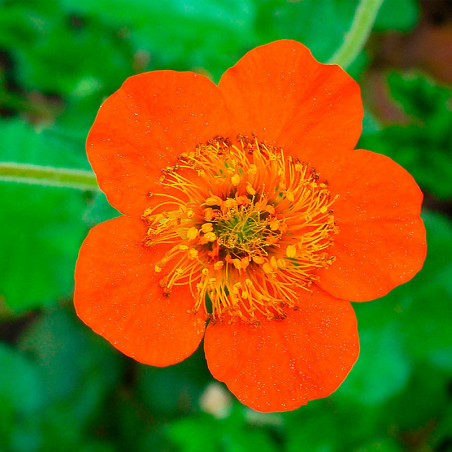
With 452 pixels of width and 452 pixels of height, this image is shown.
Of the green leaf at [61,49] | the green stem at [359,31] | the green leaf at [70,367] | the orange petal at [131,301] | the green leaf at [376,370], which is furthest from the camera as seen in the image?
the green leaf at [61,49]

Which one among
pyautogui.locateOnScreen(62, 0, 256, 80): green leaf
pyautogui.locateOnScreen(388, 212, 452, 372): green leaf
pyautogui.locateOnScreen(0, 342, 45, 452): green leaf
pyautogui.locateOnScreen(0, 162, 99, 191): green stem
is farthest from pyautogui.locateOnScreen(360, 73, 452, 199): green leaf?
pyautogui.locateOnScreen(0, 342, 45, 452): green leaf

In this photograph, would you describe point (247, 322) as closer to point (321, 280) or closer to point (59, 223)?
point (321, 280)

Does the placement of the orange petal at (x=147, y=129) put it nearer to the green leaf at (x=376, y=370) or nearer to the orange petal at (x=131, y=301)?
the orange petal at (x=131, y=301)

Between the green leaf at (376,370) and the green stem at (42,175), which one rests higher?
the green stem at (42,175)

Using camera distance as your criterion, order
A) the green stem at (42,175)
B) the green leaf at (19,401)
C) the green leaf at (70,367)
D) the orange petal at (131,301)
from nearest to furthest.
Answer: the orange petal at (131,301)
the green stem at (42,175)
the green leaf at (19,401)
the green leaf at (70,367)

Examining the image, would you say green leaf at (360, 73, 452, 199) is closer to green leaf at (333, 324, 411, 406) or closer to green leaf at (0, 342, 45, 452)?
green leaf at (333, 324, 411, 406)

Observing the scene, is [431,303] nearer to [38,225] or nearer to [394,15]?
[394,15]

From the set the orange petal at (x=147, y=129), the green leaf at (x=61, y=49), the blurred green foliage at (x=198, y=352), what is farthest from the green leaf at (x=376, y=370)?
the green leaf at (x=61, y=49)

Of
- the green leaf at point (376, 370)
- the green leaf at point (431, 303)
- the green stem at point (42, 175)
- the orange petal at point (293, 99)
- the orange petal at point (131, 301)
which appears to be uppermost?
the orange petal at point (293, 99)
